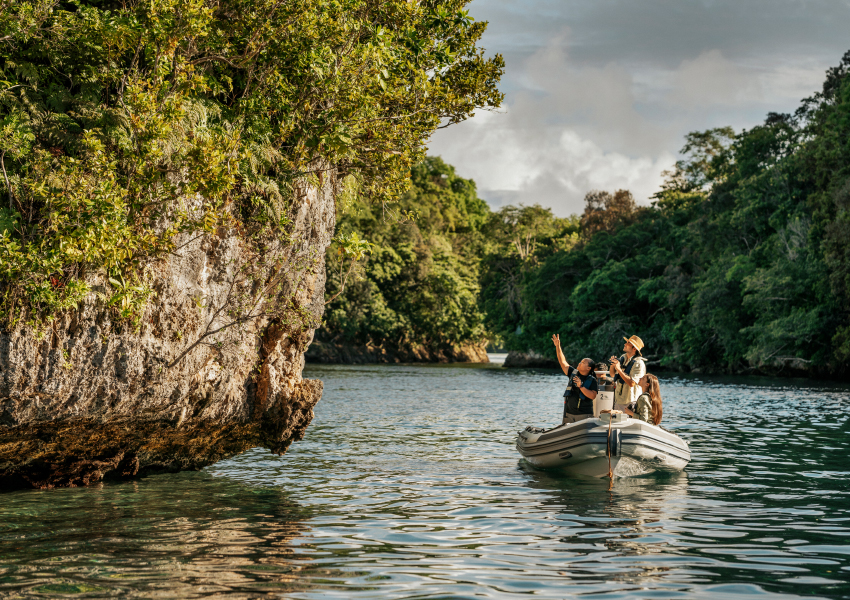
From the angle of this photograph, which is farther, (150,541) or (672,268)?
(672,268)

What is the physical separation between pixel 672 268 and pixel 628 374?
4180 cm

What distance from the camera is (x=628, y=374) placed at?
12.2 m

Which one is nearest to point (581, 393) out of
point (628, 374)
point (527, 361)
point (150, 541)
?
point (628, 374)

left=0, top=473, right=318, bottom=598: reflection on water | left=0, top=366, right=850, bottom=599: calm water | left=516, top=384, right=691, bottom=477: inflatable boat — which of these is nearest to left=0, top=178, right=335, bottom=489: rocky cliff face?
left=0, top=366, right=850, bottom=599: calm water

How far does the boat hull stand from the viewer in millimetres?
11305

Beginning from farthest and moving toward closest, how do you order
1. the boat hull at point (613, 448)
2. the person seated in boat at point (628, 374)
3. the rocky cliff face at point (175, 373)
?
the person seated in boat at point (628, 374), the boat hull at point (613, 448), the rocky cliff face at point (175, 373)

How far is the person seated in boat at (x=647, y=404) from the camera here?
40.2ft

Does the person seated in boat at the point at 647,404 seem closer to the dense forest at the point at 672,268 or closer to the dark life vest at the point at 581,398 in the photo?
the dark life vest at the point at 581,398

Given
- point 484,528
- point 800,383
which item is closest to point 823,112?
point 800,383

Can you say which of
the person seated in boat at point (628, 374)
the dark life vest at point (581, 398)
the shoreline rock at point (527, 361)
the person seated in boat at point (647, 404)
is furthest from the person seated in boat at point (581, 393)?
the shoreline rock at point (527, 361)

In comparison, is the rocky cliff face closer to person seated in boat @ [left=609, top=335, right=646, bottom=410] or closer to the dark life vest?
the dark life vest

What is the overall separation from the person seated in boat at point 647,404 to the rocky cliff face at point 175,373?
4918mm

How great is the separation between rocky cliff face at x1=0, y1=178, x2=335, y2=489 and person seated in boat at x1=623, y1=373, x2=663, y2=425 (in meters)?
4.92

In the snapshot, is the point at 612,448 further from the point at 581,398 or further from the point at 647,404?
the point at 581,398
